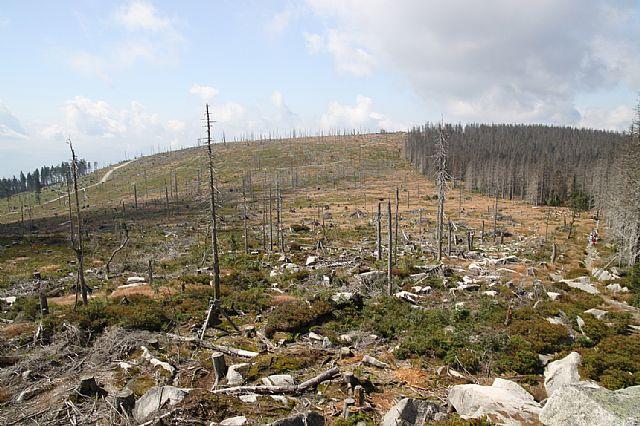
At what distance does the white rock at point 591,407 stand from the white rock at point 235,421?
8.22 meters

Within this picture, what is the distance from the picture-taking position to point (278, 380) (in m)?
13.6

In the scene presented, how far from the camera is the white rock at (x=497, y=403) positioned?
10.3 m

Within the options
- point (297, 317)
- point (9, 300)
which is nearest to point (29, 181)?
point (9, 300)

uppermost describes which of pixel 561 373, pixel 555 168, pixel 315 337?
pixel 555 168

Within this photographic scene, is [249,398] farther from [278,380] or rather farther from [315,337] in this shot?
[315,337]

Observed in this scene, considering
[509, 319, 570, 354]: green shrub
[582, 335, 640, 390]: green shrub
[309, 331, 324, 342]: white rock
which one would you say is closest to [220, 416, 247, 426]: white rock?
[309, 331, 324, 342]: white rock

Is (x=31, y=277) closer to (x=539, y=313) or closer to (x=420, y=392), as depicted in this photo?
(x=420, y=392)

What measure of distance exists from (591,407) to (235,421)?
9.07 metres

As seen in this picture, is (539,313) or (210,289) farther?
(210,289)

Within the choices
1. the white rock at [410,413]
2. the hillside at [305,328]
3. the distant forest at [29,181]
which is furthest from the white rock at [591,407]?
the distant forest at [29,181]

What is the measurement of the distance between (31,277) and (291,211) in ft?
168

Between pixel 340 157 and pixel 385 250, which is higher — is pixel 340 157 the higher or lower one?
the higher one

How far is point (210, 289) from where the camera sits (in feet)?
89.5

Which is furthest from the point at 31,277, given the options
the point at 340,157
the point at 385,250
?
the point at 340,157
